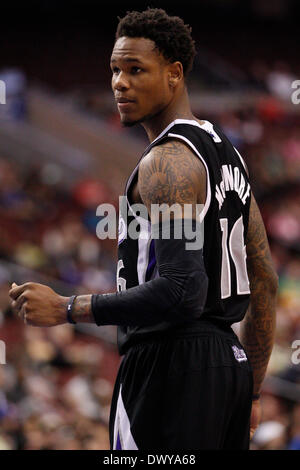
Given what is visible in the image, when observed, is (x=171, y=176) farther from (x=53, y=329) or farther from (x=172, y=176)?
(x=53, y=329)

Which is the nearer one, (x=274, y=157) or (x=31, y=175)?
(x=31, y=175)

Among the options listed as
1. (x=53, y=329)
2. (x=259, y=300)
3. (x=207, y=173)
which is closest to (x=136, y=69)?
(x=207, y=173)

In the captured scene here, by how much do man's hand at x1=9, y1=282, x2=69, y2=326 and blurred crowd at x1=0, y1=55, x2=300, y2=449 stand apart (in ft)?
13.7

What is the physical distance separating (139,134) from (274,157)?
8.01ft

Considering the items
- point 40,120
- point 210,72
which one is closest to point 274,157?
point 210,72

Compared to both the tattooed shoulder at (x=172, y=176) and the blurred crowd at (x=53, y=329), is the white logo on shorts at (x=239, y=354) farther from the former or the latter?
the blurred crowd at (x=53, y=329)

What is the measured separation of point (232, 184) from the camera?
109 inches

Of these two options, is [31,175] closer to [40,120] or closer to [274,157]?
[40,120]

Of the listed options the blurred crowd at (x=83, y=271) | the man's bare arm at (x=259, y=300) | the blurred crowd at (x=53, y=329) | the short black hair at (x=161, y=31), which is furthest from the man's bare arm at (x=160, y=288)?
the blurred crowd at (x=83, y=271)

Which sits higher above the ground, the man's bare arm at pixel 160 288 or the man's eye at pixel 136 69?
the man's eye at pixel 136 69

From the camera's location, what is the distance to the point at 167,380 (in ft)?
8.52

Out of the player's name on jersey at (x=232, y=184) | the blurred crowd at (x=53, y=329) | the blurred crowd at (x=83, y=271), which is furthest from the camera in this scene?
the blurred crowd at (x=83, y=271)

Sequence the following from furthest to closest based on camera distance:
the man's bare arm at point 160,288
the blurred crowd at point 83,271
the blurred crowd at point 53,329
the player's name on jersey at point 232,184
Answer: the blurred crowd at point 83,271, the blurred crowd at point 53,329, the player's name on jersey at point 232,184, the man's bare arm at point 160,288

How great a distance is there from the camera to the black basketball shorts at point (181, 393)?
8.43 ft
